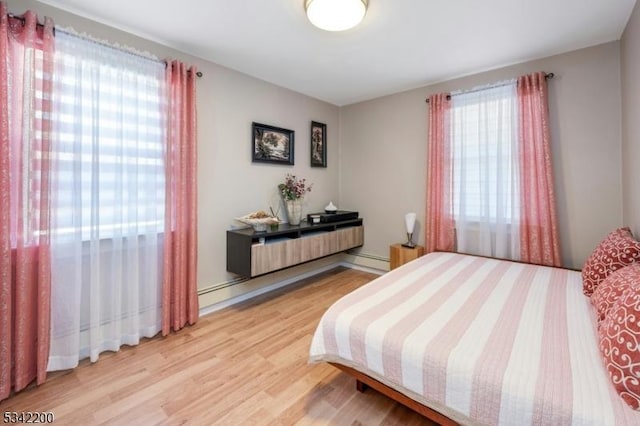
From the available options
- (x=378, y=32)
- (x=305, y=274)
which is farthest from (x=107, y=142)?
(x=305, y=274)

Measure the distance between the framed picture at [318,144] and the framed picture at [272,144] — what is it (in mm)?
422

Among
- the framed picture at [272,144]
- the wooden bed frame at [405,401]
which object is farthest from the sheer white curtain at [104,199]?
the wooden bed frame at [405,401]

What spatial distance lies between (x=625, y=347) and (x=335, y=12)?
222 cm

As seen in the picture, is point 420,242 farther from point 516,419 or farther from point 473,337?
point 516,419

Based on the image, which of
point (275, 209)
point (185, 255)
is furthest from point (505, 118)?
point (185, 255)

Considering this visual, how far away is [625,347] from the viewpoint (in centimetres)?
96

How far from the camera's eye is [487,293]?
185 centimetres

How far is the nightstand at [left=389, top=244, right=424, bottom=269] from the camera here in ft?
10.8

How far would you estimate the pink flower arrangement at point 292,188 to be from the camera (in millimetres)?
3383

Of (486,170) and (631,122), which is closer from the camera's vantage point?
(631,122)

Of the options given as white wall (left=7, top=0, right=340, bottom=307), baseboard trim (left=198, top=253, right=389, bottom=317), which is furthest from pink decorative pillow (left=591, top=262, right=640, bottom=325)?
white wall (left=7, top=0, right=340, bottom=307)

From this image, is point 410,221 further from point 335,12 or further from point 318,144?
point 335,12

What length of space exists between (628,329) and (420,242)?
2.57m

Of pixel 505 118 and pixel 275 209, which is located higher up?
pixel 505 118
